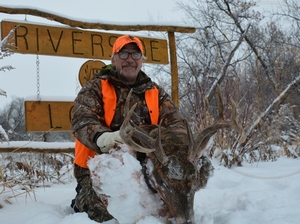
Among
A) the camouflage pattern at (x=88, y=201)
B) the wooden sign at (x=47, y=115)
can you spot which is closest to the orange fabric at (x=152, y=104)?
the camouflage pattern at (x=88, y=201)

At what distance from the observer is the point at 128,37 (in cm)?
363

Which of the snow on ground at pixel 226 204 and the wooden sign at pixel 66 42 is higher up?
the wooden sign at pixel 66 42

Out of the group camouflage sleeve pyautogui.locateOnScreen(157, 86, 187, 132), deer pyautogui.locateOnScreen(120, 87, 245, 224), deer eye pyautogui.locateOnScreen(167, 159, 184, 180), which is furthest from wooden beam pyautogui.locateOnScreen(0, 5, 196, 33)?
deer eye pyautogui.locateOnScreen(167, 159, 184, 180)

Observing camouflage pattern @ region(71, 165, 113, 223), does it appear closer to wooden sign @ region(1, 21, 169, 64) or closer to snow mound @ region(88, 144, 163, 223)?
snow mound @ region(88, 144, 163, 223)

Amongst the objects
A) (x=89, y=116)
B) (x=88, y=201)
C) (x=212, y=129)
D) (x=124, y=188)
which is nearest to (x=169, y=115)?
(x=89, y=116)

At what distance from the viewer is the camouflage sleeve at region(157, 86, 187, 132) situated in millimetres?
3592

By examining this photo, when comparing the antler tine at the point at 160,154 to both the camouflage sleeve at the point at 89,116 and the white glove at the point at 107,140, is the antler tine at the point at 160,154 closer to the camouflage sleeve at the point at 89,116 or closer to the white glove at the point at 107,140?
the white glove at the point at 107,140

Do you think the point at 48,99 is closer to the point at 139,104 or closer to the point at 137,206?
the point at 139,104

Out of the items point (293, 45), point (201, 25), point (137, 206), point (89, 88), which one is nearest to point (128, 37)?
point (89, 88)

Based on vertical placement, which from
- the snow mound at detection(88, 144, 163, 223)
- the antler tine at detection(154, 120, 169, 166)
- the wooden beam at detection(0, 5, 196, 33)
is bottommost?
the snow mound at detection(88, 144, 163, 223)

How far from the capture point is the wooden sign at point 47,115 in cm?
455

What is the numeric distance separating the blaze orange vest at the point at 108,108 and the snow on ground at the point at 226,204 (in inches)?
20.1

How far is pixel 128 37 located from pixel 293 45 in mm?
12562

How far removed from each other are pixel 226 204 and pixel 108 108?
55.6 inches
